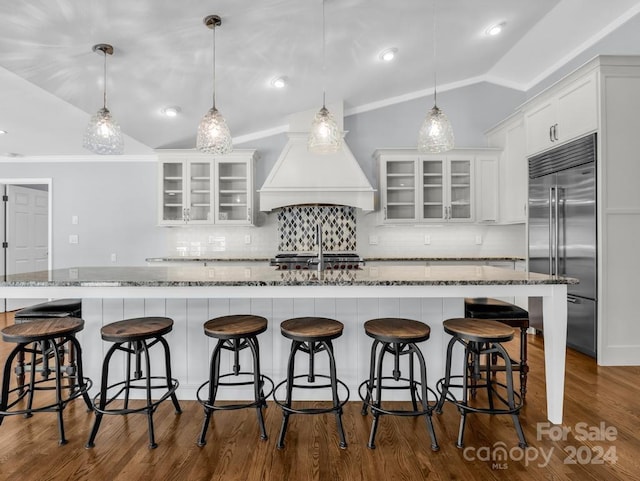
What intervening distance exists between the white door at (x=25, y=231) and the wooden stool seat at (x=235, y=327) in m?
5.06

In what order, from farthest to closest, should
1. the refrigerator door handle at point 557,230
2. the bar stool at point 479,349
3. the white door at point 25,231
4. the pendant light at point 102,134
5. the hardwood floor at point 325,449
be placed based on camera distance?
the white door at point 25,231 → the refrigerator door handle at point 557,230 → the pendant light at point 102,134 → the bar stool at point 479,349 → the hardwood floor at point 325,449

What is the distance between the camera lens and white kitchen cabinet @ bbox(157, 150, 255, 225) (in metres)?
4.62

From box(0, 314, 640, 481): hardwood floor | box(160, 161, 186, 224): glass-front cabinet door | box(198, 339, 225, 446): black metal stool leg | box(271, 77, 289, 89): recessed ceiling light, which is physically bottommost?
box(0, 314, 640, 481): hardwood floor

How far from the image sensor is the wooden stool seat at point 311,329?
6.00ft

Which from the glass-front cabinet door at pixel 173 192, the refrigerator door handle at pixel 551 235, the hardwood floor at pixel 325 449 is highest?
the glass-front cabinet door at pixel 173 192

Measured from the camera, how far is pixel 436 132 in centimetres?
Result: 243

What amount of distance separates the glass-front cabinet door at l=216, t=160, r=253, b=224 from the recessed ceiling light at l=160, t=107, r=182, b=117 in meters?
0.87

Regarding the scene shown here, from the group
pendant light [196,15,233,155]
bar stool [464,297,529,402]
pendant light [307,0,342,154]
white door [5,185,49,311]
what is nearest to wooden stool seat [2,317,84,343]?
pendant light [196,15,233,155]

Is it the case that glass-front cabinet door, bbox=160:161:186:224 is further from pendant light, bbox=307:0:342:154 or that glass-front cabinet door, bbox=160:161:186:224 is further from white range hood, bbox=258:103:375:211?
pendant light, bbox=307:0:342:154

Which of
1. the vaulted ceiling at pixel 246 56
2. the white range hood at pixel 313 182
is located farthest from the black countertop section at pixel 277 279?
the white range hood at pixel 313 182

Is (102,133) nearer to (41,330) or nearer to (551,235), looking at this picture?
(41,330)

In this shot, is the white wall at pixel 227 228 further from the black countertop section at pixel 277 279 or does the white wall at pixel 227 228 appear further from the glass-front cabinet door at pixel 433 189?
the black countertop section at pixel 277 279

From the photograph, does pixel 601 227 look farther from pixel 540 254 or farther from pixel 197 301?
pixel 197 301

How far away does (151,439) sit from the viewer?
6.10 feet
